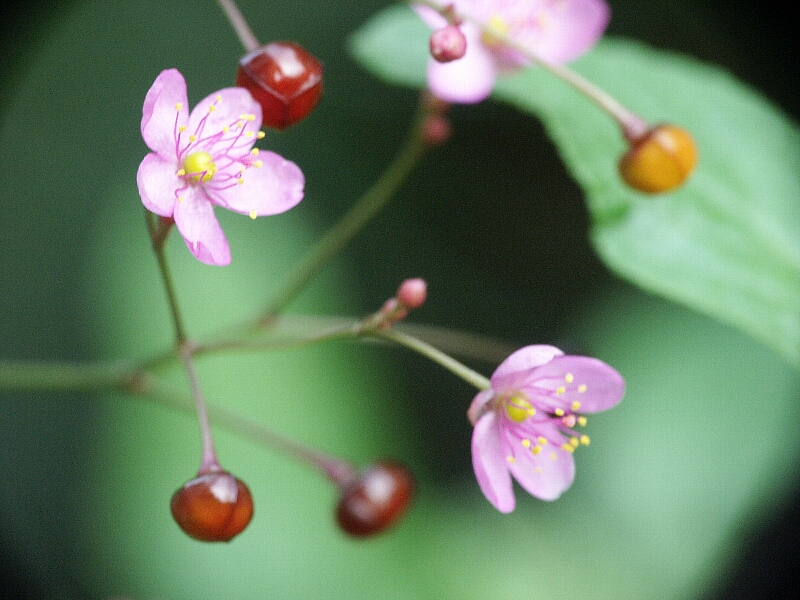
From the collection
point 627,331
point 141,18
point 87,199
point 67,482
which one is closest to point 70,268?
point 87,199

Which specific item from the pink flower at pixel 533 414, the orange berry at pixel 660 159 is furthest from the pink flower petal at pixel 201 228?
the orange berry at pixel 660 159

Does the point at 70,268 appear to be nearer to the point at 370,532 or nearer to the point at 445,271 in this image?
the point at 445,271

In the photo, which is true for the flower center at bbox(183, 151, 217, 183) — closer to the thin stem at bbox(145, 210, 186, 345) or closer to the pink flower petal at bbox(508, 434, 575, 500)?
the thin stem at bbox(145, 210, 186, 345)

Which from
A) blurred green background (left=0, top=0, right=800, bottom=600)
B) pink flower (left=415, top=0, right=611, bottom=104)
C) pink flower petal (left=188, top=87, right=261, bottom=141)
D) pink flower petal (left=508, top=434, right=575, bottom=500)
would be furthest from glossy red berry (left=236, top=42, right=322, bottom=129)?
blurred green background (left=0, top=0, right=800, bottom=600)

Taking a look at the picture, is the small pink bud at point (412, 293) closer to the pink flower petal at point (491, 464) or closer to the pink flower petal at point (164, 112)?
the pink flower petal at point (491, 464)

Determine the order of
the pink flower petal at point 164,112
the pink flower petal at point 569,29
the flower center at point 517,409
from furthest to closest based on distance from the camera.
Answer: the pink flower petal at point 569,29 → the flower center at point 517,409 → the pink flower petal at point 164,112
